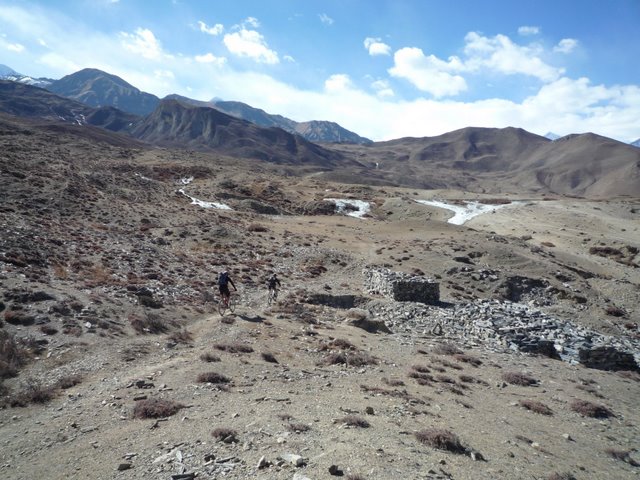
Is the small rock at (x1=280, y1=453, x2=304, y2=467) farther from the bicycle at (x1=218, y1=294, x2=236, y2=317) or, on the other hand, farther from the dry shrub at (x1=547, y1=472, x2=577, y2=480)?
the bicycle at (x1=218, y1=294, x2=236, y2=317)

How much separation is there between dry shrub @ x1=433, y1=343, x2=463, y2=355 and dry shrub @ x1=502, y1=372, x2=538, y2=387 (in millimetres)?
2884

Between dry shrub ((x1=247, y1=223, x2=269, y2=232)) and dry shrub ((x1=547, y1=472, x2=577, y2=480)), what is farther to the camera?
dry shrub ((x1=247, y1=223, x2=269, y2=232))

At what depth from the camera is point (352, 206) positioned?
8575 centimetres

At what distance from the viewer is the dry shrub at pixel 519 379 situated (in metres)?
18.6

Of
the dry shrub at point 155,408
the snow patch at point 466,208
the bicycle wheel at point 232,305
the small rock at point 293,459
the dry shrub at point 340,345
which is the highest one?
the snow patch at point 466,208

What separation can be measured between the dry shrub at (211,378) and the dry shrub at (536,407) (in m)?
Result: 11.1

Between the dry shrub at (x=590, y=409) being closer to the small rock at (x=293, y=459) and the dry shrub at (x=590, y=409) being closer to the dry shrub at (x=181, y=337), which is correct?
the small rock at (x=293, y=459)

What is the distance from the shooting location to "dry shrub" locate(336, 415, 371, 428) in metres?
11.4

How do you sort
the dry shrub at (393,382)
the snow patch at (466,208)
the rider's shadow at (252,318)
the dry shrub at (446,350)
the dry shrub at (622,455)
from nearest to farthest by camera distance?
the dry shrub at (622,455) → the dry shrub at (393,382) → the dry shrub at (446,350) → the rider's shadow at (252,318) → the snow patch at (466,208)

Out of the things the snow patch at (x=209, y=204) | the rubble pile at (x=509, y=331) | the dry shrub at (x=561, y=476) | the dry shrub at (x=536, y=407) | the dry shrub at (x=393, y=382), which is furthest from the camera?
the snow patch at (x=209, y=204)

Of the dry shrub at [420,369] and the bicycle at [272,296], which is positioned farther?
the bicycle at [272,296]

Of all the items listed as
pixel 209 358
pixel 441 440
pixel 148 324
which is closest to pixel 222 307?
pixel 148 324

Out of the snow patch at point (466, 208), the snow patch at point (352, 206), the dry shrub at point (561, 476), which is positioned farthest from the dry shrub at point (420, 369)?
the snow patch at point (466, 208)

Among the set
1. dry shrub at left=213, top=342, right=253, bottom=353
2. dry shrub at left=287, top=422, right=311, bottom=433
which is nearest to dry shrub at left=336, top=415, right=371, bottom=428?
dry shrub at left=287, top=422, right=311, bottom=433
